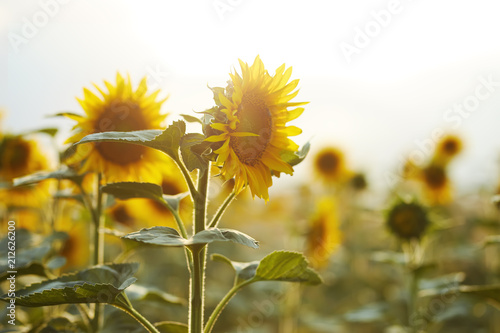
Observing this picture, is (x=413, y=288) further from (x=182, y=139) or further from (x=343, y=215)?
(x=343, y=215)

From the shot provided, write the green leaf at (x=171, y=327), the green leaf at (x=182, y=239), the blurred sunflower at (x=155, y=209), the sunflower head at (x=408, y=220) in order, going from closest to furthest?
the green leaf at (x=182, y=239), the green leaf at (x=171, y=327), the sunflower head at (x=408, y=220), the blurred sunflower at (x=155, y=209)

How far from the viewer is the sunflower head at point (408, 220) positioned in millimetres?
2998

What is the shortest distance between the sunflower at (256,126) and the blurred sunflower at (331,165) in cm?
396

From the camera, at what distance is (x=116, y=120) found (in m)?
1.89

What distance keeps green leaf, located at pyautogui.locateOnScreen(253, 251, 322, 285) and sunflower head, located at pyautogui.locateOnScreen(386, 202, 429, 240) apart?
72.2 inches

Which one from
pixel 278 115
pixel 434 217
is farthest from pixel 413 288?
pixel 278 115

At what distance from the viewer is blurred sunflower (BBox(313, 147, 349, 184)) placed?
5.28 m

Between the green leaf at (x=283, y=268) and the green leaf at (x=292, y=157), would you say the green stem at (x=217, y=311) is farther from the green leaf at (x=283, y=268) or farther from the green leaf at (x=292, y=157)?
the green leaf at (x=292, y=157)

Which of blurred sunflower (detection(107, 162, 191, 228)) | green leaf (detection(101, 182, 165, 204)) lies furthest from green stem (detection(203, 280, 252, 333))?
blurred sunflower (detection(107, 162, 191, 228))

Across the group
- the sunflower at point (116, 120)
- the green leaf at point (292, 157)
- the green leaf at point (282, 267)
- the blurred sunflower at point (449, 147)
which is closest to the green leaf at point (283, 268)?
the green leaf at point (282, 267)

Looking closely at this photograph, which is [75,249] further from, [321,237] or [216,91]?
[216,91]

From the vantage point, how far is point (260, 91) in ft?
4.45

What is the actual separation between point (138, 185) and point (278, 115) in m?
0.45

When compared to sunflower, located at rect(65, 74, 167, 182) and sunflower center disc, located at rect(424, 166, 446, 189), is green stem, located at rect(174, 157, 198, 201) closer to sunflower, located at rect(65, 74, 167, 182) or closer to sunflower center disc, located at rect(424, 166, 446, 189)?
sunflower, located at rect(65, 74, 167, 182)
